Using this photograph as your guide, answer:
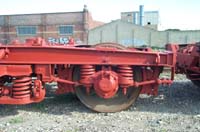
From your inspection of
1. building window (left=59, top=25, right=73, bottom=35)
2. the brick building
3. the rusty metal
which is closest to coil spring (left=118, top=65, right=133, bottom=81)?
the rusty metal

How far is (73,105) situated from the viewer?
6797 mm

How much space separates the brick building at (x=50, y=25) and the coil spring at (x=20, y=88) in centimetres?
4235

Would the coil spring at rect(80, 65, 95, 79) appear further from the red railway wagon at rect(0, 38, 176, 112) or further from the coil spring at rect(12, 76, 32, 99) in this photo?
the coil spring at rect(12, 76, 32, 99)

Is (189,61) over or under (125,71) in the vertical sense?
over

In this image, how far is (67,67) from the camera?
6293mm

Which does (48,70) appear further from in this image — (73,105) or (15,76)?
(73,105)

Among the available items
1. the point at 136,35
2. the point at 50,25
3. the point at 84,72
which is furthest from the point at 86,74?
the point at 50,25

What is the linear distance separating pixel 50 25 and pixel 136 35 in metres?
14.3

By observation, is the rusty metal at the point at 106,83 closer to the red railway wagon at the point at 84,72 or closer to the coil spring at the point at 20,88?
the red railway wagon at the point at 84,72

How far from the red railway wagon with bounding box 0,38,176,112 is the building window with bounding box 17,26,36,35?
154 feet

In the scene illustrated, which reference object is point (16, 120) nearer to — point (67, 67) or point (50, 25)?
point (67, 67)

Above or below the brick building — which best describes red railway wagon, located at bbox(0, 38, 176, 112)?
below

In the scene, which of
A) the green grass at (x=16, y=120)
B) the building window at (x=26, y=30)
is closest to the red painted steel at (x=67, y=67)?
the green grass at (x=16, y=120)

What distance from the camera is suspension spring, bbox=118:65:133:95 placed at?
6.15 m
